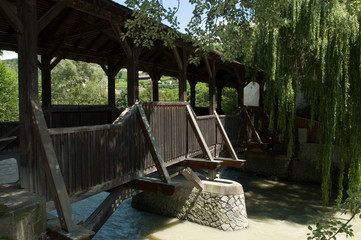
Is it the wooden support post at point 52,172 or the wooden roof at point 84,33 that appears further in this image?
the wooden roof at point 84,33

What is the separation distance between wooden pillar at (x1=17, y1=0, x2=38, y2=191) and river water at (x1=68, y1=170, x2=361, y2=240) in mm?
5100

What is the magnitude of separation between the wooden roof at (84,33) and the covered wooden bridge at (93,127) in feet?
0.06

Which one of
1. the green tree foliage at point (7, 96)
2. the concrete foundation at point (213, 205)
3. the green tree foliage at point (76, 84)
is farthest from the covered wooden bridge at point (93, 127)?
the green tree foliage at point (76, 84)

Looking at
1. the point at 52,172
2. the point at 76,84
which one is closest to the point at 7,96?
the point at 76,84

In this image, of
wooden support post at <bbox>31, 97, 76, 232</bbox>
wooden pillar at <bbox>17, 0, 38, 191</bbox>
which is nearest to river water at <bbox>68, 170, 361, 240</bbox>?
wooden support post at <bbox>31, 97, 76, 232</bbox>

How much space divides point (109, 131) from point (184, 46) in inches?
141

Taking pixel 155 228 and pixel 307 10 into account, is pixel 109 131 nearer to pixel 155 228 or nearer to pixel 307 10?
pixel 155 228

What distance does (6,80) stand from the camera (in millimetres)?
19891

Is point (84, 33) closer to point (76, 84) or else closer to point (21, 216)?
point (21, 216)

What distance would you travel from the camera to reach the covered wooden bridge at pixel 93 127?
3.39 m

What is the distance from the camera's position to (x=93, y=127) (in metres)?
4.18

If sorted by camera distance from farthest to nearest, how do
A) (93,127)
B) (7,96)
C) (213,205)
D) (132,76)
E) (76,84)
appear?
(76,84) < (7,96) < (213,205) < (132,76) < (93,127)

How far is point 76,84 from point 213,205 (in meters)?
33.0

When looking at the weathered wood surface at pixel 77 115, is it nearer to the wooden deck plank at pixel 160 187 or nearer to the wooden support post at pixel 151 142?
the wooden support post at pixel 151 142
